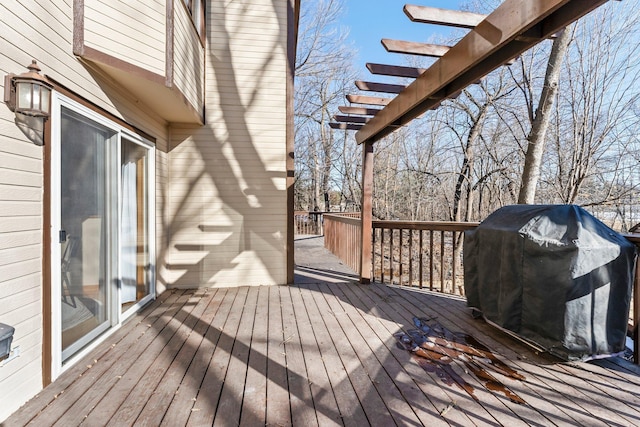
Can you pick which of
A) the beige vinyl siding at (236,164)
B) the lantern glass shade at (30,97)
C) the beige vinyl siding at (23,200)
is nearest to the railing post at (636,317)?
the beige vinyl siding at (236,164)

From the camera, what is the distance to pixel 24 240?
200cm

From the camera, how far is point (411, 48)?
269cm

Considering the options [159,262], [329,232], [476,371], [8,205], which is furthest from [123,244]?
[329,232]

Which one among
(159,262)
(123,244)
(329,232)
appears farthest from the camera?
(329,232)

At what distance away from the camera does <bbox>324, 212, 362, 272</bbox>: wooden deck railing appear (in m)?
5.54

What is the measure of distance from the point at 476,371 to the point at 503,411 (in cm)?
45

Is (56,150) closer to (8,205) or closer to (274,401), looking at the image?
(8,205)

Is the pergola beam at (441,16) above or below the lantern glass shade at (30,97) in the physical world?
above

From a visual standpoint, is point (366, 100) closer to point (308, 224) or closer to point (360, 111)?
point (360, 111)

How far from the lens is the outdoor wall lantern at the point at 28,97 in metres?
1.90

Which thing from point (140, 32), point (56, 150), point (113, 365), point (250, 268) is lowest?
point (113, 365)

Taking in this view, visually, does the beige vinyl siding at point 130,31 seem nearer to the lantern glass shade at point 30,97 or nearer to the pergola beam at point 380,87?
the lantern glass shade at point 30,97

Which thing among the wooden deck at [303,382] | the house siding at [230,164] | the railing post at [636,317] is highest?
the house siding at [230,164]

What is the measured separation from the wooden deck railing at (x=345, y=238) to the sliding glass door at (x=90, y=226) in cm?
317
